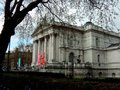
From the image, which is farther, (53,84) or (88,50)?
(88,50)

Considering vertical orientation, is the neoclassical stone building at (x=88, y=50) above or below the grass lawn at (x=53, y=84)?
above

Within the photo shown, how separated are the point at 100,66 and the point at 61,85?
5826cm

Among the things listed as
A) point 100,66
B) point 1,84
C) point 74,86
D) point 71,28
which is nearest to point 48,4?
point 71,28

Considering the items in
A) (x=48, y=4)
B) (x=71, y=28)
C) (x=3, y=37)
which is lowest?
(x=3, y=37)

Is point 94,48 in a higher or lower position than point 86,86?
higher

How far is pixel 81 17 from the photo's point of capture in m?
15.4

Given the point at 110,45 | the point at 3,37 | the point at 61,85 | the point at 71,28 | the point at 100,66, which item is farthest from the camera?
the point at 110,45

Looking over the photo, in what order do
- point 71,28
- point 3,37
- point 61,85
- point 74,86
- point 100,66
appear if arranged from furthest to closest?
point 100,66, point 71,28, point 3,37, point 61,85, point 74,86

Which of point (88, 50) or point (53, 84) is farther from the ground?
point (88, 50)

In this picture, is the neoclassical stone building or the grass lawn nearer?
the grass lawn

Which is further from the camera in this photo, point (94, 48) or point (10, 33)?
point (94, 48)

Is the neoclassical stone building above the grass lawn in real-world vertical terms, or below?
above

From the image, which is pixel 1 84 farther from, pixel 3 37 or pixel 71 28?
pixel 71 28

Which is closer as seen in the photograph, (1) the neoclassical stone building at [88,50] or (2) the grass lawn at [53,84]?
(2) the grass lawn at [53,84]
